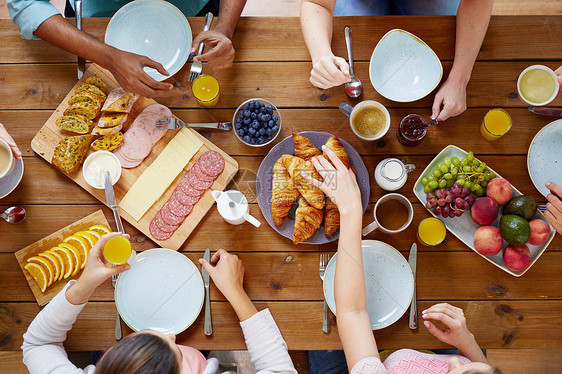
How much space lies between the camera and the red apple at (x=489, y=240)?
1376mm

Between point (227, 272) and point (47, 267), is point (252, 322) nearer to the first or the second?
point (227, 272)

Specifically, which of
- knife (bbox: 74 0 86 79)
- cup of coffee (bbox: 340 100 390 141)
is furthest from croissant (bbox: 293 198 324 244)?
knife (bbox: 74 0 86 79)

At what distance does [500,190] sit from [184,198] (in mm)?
1168

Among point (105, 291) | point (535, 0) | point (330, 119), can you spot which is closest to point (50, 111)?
point (105, 291)

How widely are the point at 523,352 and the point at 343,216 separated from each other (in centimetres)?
131

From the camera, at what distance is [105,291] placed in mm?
1487

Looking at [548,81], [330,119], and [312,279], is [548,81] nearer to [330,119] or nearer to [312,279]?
[330,119]

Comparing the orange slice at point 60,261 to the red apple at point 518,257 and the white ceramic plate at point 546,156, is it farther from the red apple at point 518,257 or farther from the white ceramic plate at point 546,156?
the white ceramic plate at point 546,156

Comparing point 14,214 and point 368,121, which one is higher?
point 368,121

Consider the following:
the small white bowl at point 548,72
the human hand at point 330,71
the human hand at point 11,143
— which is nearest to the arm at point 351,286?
the human hand at point 330,71

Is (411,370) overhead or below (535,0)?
below

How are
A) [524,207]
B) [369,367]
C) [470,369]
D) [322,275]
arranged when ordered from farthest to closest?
[322,275] → [524,207] → [369,367] → [470,369]

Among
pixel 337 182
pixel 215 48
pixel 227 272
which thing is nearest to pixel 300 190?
pixel 337 182

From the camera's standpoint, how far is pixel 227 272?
1.43 metres
